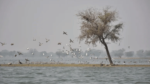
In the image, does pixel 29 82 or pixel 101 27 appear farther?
pixel 101 27

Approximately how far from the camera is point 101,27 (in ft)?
188

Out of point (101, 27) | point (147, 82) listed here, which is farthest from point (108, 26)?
point (147, 82)

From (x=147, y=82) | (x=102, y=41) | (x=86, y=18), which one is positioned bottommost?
(x=147, y=82)

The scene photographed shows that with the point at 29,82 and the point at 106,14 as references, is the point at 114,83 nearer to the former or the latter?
the point at 29,82

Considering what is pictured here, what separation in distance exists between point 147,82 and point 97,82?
6.10m

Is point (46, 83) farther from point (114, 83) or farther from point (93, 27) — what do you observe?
point (93, 27)

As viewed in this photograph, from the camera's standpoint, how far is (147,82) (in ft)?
117

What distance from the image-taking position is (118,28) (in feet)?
192

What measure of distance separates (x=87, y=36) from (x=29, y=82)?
2481 centimetres

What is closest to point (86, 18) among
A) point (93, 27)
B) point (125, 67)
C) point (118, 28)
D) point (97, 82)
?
point (93, 27)

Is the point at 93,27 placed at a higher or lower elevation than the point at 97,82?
higher

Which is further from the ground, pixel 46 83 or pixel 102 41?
pixel 102 41

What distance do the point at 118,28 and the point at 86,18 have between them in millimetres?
6715

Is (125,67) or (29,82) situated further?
(125,67)
